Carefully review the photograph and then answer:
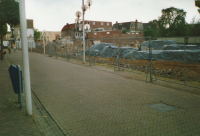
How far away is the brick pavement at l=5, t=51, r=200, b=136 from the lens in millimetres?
4268

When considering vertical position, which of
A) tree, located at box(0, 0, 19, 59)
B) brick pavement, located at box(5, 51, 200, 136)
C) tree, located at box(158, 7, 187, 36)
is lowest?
brick pavement, located at box(5, 51, 200, 136)

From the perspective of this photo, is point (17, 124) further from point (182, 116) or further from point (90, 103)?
point (182, 116)

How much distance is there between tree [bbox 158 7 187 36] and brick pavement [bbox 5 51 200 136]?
5786 cm

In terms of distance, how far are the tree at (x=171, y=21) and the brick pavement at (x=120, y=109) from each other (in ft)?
190

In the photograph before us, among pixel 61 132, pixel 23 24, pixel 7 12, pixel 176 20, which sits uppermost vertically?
pixel 176 20

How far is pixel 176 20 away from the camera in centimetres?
6316

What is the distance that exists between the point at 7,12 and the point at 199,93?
58.5 ft

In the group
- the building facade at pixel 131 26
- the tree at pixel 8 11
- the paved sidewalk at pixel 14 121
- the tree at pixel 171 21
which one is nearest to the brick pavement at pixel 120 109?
the paved sidewalk at pixel 14 121

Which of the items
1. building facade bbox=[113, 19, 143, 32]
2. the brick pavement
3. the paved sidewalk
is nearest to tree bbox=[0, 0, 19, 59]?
the brick pavement

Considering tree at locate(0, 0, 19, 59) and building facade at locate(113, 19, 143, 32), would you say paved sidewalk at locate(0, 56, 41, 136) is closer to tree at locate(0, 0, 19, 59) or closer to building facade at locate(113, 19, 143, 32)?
tree at locate(0, 0, 19, 59)

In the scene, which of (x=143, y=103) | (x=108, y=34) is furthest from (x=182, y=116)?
(x=108, y=34)

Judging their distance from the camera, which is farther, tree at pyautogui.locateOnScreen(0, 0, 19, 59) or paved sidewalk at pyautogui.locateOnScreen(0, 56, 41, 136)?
tree at pyautogui.locateOnScreen(0, 0, 19, 59)

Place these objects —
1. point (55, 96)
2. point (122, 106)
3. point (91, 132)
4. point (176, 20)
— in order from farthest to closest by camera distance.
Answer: point (176, 20)
point (55, 96)
point (122, 106)
point (91, 132)

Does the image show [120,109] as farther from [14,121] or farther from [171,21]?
[171,21]
